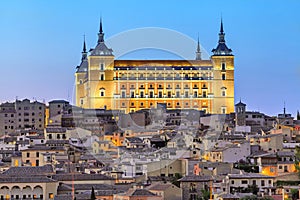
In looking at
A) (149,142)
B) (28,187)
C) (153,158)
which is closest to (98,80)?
(149,142)

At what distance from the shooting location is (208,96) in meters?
84.7

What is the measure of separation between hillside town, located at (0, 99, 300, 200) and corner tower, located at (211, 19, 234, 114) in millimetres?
17844

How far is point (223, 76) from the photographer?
8725 centimetres

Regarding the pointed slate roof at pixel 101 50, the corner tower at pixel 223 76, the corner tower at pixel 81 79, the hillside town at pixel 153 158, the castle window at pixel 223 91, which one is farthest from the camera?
the corner tower at pixel 81 79

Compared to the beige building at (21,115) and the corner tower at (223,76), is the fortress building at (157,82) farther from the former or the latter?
the beige building at (21,115)

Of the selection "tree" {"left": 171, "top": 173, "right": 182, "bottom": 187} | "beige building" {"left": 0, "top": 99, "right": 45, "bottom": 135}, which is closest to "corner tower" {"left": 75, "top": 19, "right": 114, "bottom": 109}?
"beige building" {"left": 0, "top": 99, "right": 45, "bottom": 135}

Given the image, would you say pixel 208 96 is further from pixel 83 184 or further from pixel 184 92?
pixel 83 184

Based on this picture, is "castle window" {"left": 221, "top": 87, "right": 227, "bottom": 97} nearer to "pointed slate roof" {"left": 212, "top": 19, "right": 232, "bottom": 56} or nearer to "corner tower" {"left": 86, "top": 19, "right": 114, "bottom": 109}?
"pointed slate roof" {"left": 212, "top": 19, "right": 232, "bottom": 56}

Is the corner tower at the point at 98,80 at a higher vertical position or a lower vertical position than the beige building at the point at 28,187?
higher

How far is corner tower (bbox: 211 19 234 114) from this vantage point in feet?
278

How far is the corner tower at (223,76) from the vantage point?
84631 mm

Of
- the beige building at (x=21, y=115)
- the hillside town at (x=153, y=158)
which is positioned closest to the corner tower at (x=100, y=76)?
the beige building at (x=21, y=115)

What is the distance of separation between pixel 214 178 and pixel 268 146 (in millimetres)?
8234

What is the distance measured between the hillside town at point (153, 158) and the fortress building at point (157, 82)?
16.6 metres
